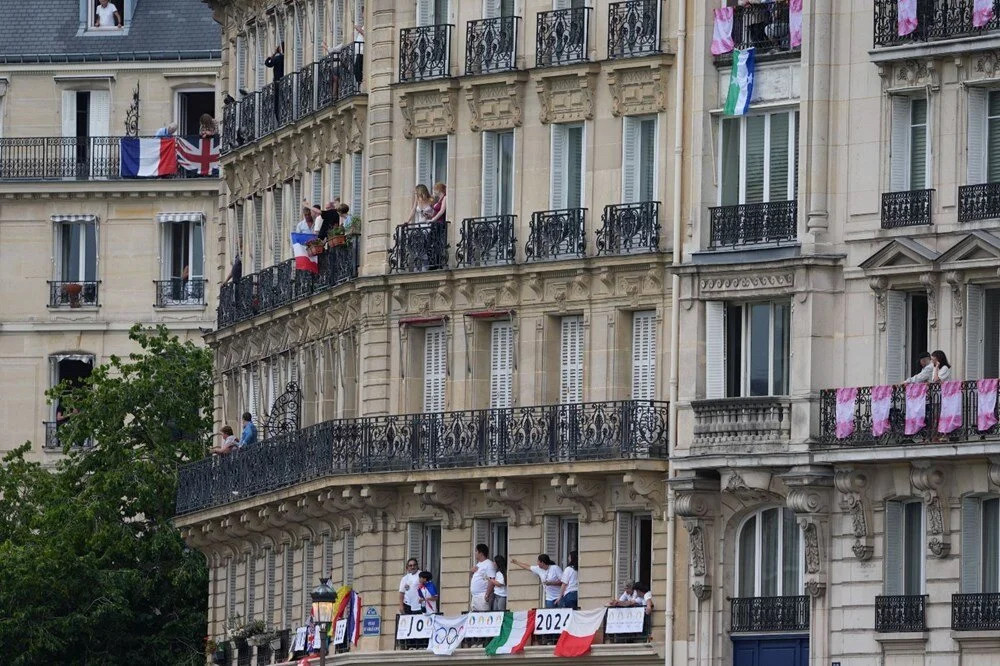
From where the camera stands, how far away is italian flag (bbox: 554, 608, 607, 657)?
89062 millimetres

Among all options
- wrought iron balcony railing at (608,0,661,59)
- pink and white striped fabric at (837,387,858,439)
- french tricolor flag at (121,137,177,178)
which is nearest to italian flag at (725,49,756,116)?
wrought iron balcony railing at (608,0,661,59)

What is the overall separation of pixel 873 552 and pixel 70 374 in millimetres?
49223

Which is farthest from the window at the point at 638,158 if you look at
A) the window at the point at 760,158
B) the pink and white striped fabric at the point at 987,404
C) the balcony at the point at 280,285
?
the pink and white striped fabric at the point at 987,404

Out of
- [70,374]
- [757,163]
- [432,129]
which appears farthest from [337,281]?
[70,374]

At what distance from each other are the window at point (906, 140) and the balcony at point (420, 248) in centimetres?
1292

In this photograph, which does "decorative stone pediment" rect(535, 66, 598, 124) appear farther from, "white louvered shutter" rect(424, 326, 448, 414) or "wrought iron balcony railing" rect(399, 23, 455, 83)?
"white louvered shutter" rect(424, 326, 448, 414)

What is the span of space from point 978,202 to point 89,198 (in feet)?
164

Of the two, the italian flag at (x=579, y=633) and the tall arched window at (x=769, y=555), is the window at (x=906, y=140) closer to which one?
the tall arched window at (x=769, y=555)

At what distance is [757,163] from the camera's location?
87.3 meters

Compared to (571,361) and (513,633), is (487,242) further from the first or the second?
(513,633)

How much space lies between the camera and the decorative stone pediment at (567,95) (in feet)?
300

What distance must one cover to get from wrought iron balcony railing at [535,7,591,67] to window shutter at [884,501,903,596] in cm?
1300

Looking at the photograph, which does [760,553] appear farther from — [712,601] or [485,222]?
[485,222]

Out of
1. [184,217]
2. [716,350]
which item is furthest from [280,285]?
[184,217]
